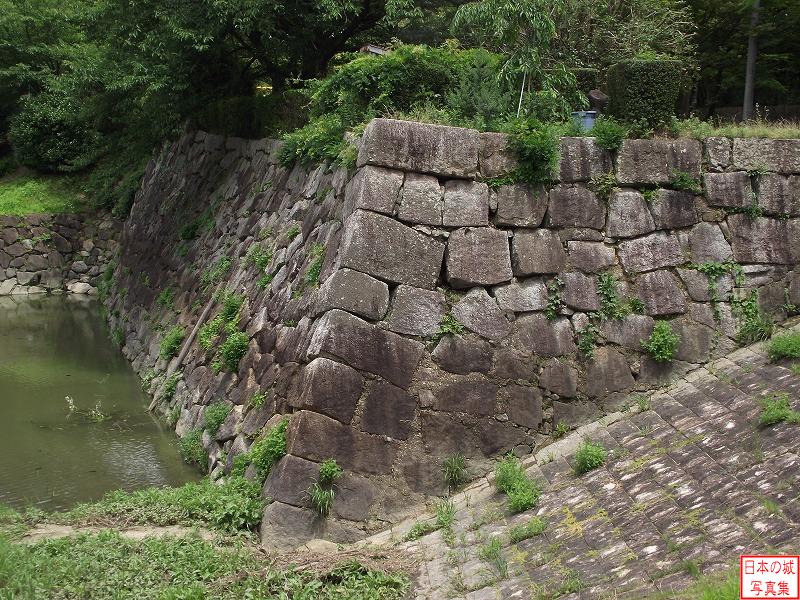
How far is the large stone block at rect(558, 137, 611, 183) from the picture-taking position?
8.06m

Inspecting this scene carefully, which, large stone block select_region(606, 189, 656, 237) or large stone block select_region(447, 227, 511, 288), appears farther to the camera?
large stone block select_region(606, 189, 656, 237)

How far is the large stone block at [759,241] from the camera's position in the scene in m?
8.37

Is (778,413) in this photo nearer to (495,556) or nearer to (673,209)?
(495,556)

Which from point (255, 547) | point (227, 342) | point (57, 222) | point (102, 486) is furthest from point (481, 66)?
point (57, 222)

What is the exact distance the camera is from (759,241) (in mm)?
8383

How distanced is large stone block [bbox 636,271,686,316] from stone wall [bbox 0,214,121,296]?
17.1 metres

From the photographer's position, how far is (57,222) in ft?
74.8

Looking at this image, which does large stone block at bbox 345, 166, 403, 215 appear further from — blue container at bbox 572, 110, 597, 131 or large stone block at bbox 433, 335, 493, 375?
blue container at bbox 572, 110, 597, 131

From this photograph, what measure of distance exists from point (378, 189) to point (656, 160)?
9.66ft

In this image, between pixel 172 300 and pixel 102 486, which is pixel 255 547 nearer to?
pixel 102 486

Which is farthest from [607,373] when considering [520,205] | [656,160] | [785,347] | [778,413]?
[656,160]

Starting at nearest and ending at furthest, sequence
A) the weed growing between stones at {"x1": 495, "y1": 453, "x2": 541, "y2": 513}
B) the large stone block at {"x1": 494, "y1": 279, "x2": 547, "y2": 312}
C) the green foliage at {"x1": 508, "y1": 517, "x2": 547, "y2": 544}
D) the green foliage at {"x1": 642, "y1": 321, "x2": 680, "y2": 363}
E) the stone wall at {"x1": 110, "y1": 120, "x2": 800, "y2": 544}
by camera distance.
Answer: the green foliage at {"x1": 508, "y1": 517, "x2": 547, "y2": 544}
the weed growing between stones at {"x1": 495, "y1": 453, "x2": 541, "y2": 513}
the stone wall at {"x1": 110, "y1": 120, "x2": 800, "y2": 544}
the large stone block at {"x1": 494, "y1": 279, "x2": 547, "y2": 312}
the green foliage at {"x1": 642, "y1": 321, "x2": 680, "y2": 363}

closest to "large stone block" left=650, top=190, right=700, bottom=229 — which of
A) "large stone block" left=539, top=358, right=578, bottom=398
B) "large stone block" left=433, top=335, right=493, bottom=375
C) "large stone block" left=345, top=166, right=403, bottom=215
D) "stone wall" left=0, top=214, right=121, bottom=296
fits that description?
"large stone block" left=539, top=358, right=578, bottom=398

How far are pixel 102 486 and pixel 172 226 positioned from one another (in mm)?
8473
